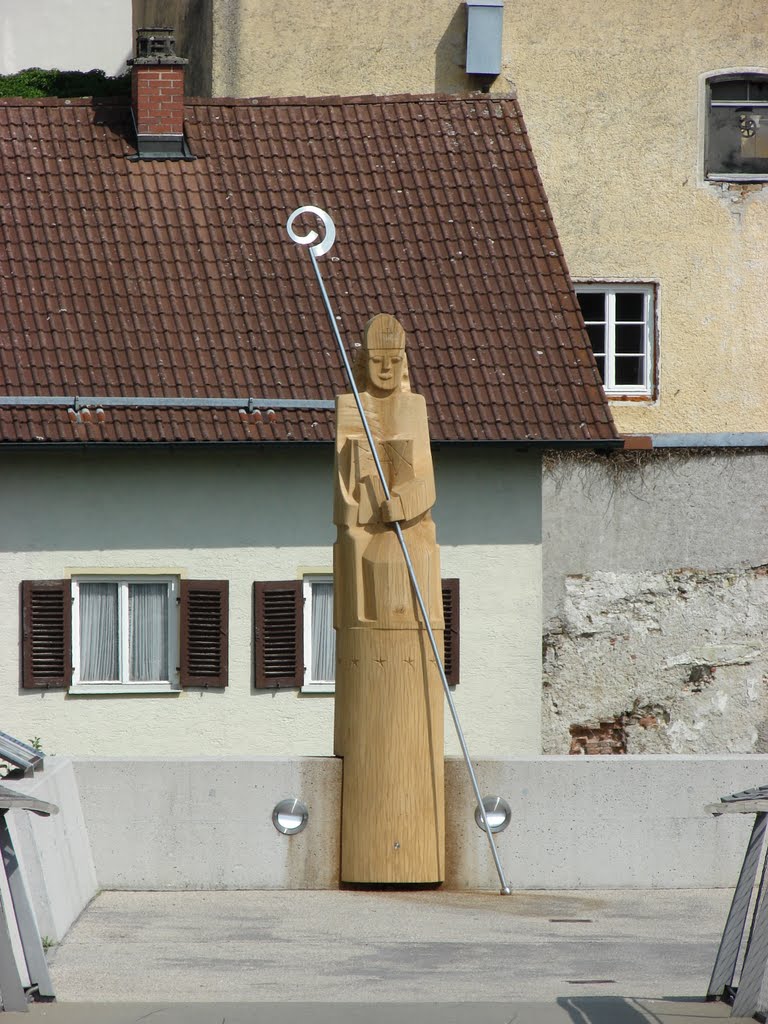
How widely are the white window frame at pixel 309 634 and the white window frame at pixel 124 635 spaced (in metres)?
1.19

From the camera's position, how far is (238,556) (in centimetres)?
1677

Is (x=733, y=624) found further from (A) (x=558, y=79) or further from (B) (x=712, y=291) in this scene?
(A) (x=558, y=79)

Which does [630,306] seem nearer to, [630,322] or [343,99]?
[630,322]

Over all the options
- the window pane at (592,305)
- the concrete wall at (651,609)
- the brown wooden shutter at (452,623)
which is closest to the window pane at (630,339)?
the window pane at (592,305)

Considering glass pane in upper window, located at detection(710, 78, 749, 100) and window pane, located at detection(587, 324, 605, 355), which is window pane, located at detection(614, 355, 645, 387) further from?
glass pane in upper window, located at detection(710, 78, 749, 100)

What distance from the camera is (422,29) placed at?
1986 cm

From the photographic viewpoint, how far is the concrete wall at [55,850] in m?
8.66

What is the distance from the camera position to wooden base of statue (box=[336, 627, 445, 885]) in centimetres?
1030

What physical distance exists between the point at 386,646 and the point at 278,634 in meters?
6.59

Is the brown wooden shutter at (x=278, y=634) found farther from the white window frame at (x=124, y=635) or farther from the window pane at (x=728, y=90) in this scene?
the window pane at (x=728, y=90)

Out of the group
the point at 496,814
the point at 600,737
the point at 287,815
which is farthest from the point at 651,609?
the point at 287,815

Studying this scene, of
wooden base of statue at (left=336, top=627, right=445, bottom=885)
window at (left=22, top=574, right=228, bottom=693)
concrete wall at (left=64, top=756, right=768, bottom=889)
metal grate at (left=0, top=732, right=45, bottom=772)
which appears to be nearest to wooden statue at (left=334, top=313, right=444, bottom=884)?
wooden base of statue at (left=336, top=627, right=445, bottom=885)

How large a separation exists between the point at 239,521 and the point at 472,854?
674 centimetres

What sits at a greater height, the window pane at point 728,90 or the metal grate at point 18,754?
the window pane at point 728,90
